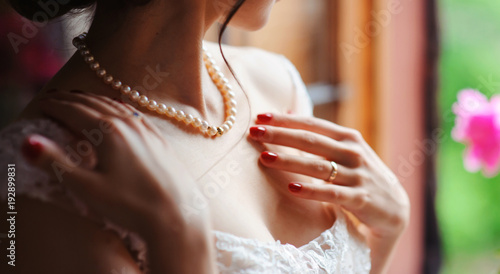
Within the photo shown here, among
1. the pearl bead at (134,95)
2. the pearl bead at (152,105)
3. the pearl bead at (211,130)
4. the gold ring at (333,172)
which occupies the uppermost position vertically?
the pearl bead at (134,95)

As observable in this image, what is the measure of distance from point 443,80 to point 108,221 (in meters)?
1.65

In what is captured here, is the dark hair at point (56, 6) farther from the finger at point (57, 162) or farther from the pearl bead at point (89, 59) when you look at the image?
the finger at point (57, 162)

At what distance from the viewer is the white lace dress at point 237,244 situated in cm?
53

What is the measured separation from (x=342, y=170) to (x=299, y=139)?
3.0 inches

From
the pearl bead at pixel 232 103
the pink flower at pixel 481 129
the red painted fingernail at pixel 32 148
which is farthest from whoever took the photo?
the pink flower at pixel 481 129

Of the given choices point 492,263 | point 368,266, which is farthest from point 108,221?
point 492,263

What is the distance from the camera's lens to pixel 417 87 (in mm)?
1936

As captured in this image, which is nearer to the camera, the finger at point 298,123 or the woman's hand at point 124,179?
the woman's hand at point 124,179

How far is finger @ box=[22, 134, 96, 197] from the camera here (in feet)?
1.66

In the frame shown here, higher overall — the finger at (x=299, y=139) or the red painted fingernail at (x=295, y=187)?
the finger at (x=299, y=139)

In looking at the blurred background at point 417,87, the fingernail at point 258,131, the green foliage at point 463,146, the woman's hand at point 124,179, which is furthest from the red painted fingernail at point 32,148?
the green foliage at point 463,146

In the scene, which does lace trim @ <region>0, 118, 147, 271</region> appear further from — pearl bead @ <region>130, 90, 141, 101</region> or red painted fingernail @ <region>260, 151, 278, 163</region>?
red painted fingernail @ <region>260, 151, 278, 163</region>

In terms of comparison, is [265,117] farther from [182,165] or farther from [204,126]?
[182,165]

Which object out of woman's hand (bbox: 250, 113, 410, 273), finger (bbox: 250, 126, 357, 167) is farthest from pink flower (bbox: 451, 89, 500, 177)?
finger (bbox: 250, 126, 357, 167)
